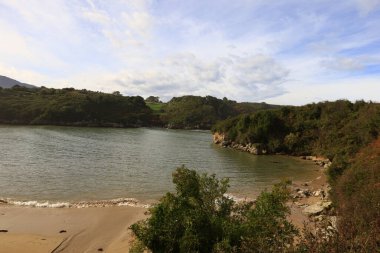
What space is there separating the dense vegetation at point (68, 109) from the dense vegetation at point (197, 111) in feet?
37.6

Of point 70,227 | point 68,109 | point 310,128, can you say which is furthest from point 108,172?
point 68,109

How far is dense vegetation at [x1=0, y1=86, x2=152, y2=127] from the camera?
4779 inches

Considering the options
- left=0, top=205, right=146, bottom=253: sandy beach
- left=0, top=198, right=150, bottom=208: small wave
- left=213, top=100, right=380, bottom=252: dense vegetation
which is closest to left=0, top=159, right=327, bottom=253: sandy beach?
left=0, top=205, right=146, bottom=253: sandy beach

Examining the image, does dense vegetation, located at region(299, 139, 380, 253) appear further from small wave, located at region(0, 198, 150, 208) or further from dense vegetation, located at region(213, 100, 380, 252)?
dense vegetation, located at region(213, 100, 380, 252)

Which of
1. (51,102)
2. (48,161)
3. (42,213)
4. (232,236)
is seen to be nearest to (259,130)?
(48,161)

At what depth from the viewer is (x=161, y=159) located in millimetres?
51375

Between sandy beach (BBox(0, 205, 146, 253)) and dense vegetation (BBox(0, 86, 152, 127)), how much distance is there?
103 meters

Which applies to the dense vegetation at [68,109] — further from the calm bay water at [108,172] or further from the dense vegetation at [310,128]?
the calm bay water at [108,172]

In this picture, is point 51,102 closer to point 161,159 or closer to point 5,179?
point 161,159

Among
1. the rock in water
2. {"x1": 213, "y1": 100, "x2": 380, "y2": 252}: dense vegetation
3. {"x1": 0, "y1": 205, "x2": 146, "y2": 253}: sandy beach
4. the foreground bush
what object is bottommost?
{"x1": 0, "y1": 205, "x2": 146, "y2": 253}: sandy beach

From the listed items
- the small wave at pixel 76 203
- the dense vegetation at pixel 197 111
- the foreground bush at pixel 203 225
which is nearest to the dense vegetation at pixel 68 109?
the dense vegetation at pixel 197 111

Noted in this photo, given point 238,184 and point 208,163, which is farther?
point 208,163

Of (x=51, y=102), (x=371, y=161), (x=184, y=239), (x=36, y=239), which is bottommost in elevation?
(x=36, y=239)

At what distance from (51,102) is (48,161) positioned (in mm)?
95364
